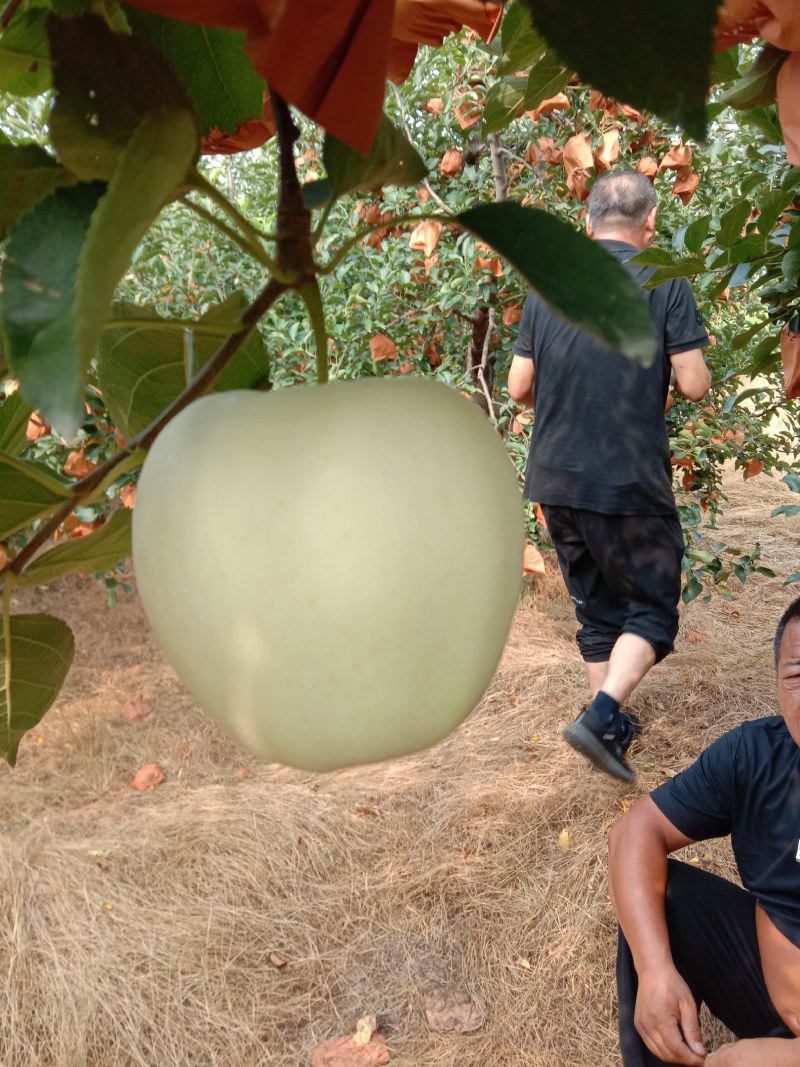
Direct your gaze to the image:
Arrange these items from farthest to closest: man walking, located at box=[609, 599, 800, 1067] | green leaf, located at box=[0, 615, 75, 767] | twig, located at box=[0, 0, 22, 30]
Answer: man walking, located at box=[609, 599, 800, 1067] → green leaf, located at box=[0, 615, 75, 767] → twig, located at box=[0, 0, 22, 30]

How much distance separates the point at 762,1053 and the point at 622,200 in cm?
135

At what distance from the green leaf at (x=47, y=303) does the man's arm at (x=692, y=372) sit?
167cm

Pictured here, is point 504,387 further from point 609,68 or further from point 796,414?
point 609,68

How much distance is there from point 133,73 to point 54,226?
5 centimetres

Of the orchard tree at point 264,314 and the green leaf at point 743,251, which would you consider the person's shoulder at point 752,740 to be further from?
the orchard tree at point 264,314

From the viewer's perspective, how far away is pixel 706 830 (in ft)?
4.27

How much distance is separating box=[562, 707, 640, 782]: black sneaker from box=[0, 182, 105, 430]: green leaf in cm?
180

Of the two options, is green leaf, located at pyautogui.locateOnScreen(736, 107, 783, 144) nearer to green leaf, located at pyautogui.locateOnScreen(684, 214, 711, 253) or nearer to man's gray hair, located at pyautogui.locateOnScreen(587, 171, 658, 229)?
green leaf, located at pyautogui.locateOnScreen(684, 214, 711, 253)

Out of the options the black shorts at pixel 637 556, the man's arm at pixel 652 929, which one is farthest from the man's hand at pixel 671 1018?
the black shorts at pixel 637 556

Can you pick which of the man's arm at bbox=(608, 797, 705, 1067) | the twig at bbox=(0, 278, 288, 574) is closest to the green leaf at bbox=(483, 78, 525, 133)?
the twig at bbox=(0, 278, 288, 574)

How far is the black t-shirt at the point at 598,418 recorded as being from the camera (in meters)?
1.83

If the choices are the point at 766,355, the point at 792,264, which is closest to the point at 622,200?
the point at 766,355

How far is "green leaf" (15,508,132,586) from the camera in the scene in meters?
0.40

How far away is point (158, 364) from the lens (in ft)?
1.27
